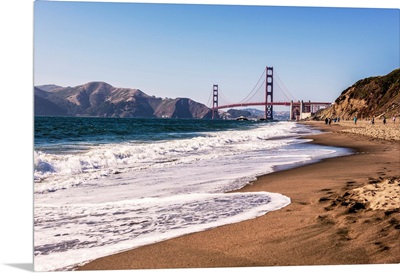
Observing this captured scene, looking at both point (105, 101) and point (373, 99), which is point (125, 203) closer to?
point (105, 101)

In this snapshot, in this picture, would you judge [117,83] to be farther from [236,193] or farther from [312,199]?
[312,199]

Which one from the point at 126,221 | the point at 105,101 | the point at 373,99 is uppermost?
the point at 373,99

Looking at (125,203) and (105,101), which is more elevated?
(105,101)

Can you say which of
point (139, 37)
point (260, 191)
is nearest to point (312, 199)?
point (260, 191)

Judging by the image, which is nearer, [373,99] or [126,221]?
[126,221]

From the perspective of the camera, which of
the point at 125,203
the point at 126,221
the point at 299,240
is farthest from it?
the point at 125,203

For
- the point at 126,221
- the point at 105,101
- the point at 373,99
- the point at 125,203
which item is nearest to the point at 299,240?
the point at 126,221

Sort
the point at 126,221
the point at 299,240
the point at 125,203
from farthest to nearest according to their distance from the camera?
the point at 125,203 < the point at 126,221 < the point at 299,240
